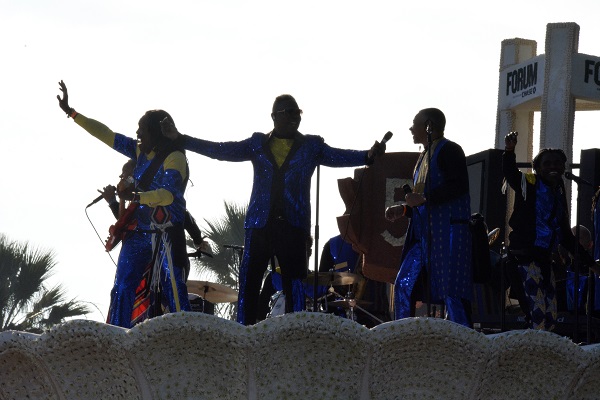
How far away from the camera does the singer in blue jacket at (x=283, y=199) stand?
7277 millimetres

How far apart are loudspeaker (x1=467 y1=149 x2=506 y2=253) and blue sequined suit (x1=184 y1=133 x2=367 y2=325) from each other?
4.62 m

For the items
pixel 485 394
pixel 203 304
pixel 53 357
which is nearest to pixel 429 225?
pixel 485 394

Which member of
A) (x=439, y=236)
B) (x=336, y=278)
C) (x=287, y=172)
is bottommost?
(x=336, y=278)

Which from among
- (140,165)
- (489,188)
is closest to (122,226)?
(140,165)

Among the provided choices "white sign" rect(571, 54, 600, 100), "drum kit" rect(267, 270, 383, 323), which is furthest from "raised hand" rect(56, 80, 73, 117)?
"white sign" rect(571, 54, 600, 100)

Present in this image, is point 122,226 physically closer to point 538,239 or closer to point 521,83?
point 538,239

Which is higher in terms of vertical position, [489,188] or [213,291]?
[489,188]

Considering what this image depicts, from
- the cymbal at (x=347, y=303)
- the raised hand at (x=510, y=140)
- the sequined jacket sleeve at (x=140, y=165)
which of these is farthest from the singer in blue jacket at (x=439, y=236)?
the cymbal at (x=347, y=303)

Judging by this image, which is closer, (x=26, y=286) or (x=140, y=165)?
(x=140, y=165)

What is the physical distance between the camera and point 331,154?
7.40 metres

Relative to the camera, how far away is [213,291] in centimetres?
1390

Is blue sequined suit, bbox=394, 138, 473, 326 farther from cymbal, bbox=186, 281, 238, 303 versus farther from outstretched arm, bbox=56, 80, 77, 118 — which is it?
cymbal, bbox=186, 281, 238, 303

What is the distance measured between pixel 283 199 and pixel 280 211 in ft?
0.22

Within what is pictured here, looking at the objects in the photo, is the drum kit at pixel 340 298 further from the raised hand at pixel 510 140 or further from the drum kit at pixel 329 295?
the raised hand at pixel 510 140
